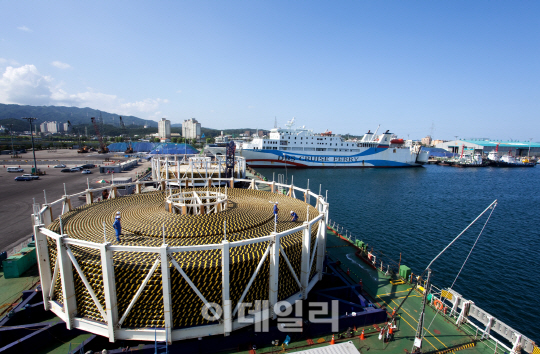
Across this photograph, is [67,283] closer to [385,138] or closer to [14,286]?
[14,286]

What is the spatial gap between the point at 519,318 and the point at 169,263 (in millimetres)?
30159

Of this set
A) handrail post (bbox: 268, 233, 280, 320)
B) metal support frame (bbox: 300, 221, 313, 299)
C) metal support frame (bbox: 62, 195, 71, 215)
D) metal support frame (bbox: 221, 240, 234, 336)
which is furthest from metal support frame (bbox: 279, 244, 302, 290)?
metal support frame (bbox: 62, 195, 71, 215)

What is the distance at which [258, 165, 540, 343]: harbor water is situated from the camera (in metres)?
26.5

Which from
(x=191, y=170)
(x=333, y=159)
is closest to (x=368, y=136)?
(x=333, y=159)

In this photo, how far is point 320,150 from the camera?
122 m

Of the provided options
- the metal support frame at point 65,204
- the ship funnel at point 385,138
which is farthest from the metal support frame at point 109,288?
the ship funnel at point 385,138

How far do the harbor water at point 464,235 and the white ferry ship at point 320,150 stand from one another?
116 ft

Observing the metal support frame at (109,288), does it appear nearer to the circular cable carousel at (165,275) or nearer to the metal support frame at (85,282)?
the circular cable carousel at (165,275)

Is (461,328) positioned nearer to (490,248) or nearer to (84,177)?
(490,248)

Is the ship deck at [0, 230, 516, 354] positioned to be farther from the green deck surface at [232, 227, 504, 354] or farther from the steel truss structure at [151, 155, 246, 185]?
the steel truss structure at [151, 155, 246, 185]

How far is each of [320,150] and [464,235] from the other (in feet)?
273

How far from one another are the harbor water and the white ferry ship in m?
35.4

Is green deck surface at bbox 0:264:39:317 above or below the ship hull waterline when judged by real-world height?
below

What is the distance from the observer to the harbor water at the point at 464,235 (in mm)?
26484
